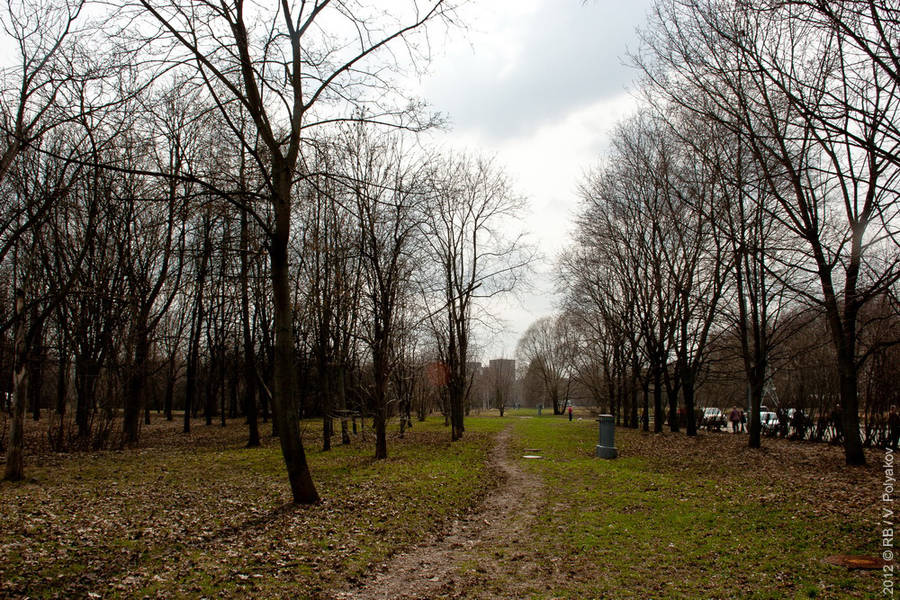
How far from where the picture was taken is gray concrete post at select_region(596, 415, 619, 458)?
14969 mm

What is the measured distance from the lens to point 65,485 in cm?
935

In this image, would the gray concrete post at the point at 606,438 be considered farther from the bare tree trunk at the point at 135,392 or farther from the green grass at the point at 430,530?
the bare tree trunk at the point at 135,392

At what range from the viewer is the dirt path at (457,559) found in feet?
17.1

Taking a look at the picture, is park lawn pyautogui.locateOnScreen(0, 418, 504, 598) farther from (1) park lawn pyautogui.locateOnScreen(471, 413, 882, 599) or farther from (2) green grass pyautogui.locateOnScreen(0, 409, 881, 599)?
(1) park lawn pyautogui.locateOnScreen(471, 413, 882, 599)

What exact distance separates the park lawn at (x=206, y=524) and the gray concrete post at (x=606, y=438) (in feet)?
13.4

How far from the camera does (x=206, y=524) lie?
6.98 m

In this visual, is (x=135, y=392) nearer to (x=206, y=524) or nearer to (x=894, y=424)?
(x=206, y=524)

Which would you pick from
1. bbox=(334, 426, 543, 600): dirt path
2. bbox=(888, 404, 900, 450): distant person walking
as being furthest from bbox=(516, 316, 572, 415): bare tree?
bbox=(334, 426, 543, 600): dirt path

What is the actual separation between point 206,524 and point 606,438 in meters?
11.5

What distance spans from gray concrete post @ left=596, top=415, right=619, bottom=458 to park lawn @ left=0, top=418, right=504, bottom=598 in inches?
161

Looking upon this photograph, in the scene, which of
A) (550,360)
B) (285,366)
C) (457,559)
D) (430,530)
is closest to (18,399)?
(285,366)

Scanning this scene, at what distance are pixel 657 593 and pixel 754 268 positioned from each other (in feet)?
50.1

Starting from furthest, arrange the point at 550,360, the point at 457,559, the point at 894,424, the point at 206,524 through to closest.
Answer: the point at 550,360 → the point at 894,424 → the point at 206,524 → the point at 457,559

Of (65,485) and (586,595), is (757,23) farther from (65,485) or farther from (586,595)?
(65,485)
